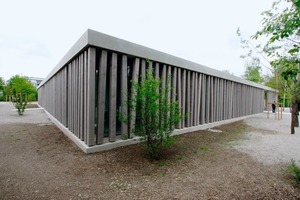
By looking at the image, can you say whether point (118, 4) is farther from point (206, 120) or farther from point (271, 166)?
point (271, 166)

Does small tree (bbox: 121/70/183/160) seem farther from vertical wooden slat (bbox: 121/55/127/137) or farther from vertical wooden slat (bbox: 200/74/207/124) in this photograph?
vertical wooden slat (bbox: 200/74/207/124)

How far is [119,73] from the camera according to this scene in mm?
5148

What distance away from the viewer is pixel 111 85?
4.60m

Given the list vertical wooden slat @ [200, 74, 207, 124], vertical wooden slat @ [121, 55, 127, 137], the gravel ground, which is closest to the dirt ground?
vertical wooden slat @ [121, 55, 127, 137]

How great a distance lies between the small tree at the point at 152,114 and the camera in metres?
3.66

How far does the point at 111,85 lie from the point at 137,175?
246 centimetres

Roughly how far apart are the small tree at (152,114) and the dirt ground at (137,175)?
49cm

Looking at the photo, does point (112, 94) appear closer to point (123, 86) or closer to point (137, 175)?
point (123, 86)

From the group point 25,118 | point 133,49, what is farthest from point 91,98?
point 25,118

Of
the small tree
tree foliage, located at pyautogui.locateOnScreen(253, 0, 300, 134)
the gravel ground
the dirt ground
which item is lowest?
the dirt ground

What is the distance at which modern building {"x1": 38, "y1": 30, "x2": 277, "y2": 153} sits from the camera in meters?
4.35

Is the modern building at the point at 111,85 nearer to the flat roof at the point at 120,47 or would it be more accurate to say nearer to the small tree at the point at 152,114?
the flat roof at the point at 120,47

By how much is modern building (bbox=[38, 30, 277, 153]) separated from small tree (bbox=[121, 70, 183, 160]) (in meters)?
0.84

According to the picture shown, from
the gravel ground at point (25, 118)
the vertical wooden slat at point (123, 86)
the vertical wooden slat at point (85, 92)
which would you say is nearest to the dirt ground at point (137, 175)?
the vertical wooden slat at point (85, 92)
